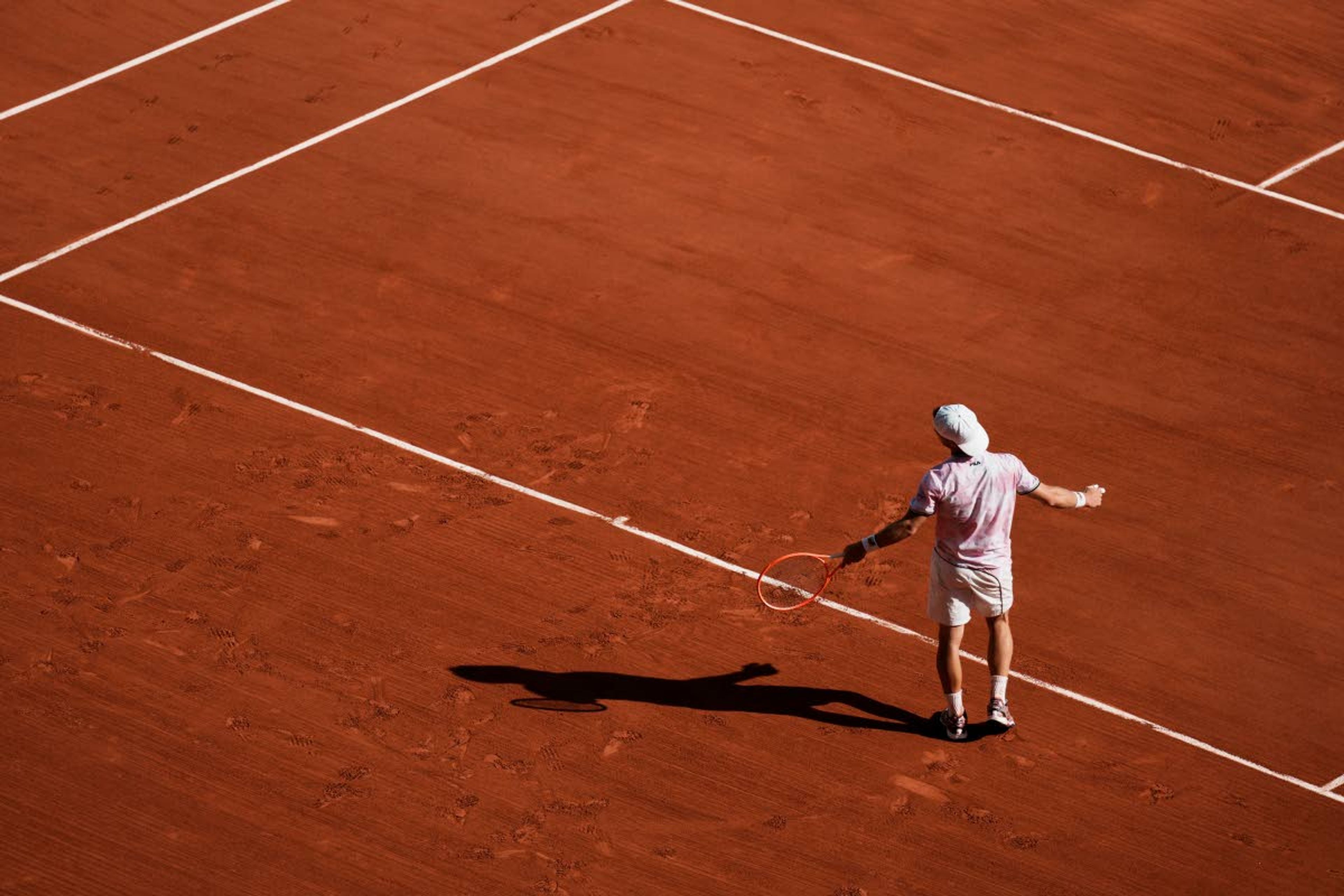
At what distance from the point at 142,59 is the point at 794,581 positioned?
9070 mm

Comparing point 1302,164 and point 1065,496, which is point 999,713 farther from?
point 1302,164

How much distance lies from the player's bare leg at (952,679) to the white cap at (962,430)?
3.39 ft

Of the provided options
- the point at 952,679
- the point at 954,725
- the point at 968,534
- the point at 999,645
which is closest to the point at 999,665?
the point at 999,645

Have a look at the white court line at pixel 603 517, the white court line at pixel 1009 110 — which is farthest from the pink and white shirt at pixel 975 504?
the white court line at pixel 1009 110

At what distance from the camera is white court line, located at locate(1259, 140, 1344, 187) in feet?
50.8

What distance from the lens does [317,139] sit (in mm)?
15383

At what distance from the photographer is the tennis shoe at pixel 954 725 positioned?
9.85m

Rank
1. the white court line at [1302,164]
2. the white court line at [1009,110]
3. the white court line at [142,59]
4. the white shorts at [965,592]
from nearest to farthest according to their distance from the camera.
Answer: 1. the white shorts at [965,592]
2. the white court line at [1009,110]
3. the white court line at [1302,164]
4. the white court line at [142,59]

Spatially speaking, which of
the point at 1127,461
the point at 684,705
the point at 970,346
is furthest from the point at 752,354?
the point at 684,705

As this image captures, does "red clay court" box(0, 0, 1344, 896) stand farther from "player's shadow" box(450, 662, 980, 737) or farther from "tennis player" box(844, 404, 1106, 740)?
"tennis player" box(844, 404, 1106, 740)

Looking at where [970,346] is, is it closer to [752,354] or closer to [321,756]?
[752,354]

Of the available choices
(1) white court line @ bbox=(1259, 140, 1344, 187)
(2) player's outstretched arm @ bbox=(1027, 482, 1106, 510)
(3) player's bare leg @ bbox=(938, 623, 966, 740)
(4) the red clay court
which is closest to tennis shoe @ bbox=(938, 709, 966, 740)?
(3) player's bare leg @ bbox=(938, 623, 966, 740)

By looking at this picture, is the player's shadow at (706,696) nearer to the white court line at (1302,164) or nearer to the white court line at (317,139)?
the white court line at (317,139)

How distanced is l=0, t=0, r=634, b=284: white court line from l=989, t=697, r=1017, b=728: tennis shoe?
810cm
